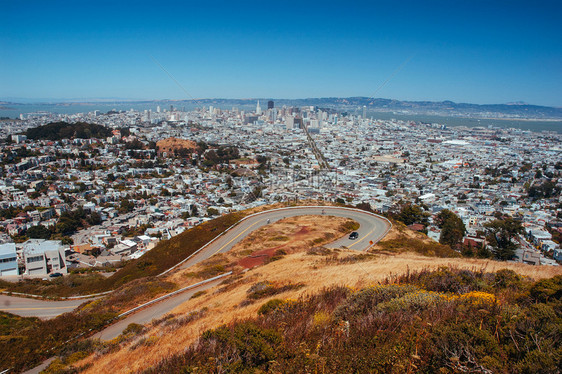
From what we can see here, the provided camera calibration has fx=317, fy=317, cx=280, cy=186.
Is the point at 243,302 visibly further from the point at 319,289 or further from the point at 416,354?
the point at 416,354

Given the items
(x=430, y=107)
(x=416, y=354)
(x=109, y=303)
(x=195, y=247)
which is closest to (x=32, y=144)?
(x=195, y=247)

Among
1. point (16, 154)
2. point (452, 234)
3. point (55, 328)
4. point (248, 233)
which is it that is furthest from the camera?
point (16, 154)

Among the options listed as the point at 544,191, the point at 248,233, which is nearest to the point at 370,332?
the point at 248,233

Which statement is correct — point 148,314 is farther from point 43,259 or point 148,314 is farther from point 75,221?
point 75,221

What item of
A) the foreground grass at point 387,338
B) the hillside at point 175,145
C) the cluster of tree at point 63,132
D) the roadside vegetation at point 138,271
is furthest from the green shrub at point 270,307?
the cluster of tree at point 63,132

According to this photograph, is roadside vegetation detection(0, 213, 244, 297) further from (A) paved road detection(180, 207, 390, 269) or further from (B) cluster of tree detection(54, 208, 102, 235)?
(B) cluster of tree detection(54, 208, 102, 235)
